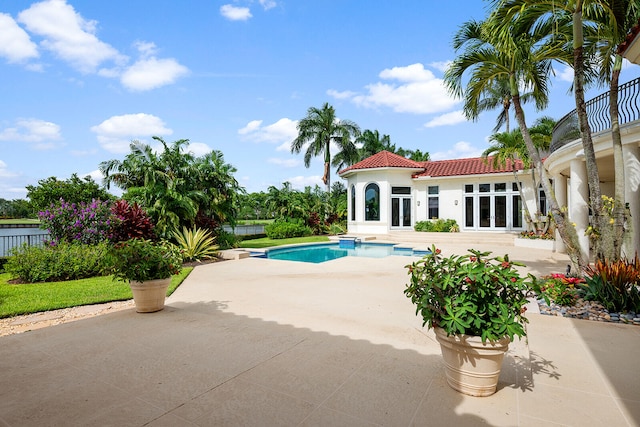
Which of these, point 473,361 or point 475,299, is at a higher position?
point 475,299

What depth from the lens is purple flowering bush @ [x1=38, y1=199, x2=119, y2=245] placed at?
33.7 feet

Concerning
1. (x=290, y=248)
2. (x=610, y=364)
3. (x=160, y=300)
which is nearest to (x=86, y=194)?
(x=290, y=248)

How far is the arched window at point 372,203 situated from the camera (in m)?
23.2

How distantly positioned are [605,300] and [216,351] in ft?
20.6

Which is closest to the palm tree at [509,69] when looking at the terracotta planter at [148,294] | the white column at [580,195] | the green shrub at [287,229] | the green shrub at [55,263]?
the white column at [580,195]

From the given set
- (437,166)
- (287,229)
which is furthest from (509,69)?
(287,229)

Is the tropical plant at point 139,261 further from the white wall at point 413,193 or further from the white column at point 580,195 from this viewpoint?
the white wall at point 413,193

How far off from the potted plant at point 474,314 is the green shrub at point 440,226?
64.4 feet

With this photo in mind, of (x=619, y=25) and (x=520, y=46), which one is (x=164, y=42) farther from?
(x=619, y=25)

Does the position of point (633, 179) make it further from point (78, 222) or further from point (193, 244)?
point (78, 222)

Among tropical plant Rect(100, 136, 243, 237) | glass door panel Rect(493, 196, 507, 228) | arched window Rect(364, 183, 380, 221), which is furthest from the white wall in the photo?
tropical plant Rect(100, 136, 243, 237)

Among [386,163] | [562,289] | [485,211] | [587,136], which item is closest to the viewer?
[562,289]

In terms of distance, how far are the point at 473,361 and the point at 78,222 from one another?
1174 cm

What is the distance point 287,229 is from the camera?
2294 centimetres
